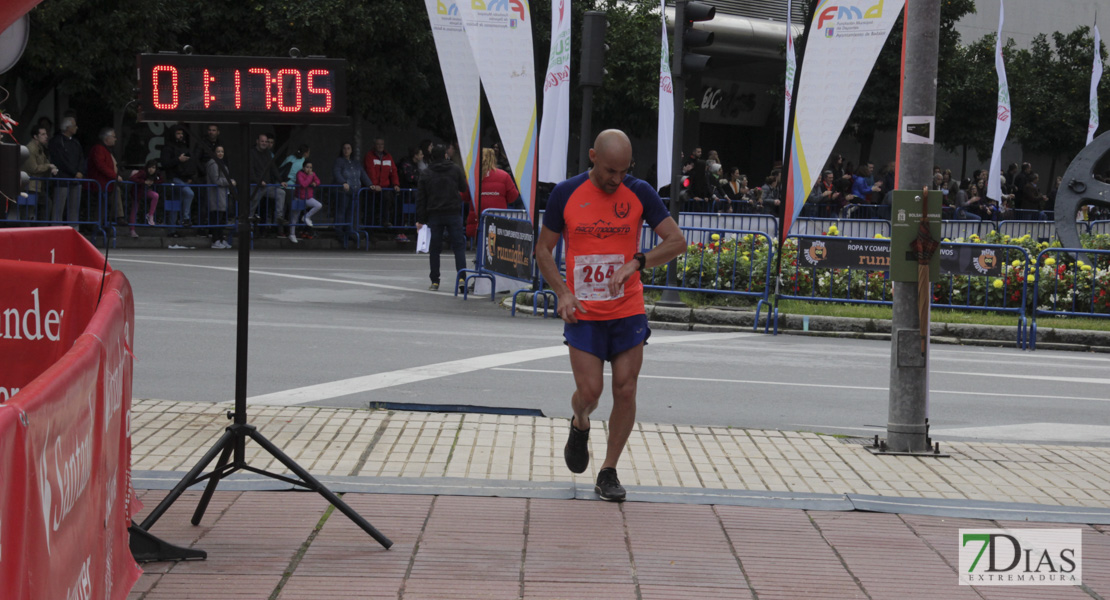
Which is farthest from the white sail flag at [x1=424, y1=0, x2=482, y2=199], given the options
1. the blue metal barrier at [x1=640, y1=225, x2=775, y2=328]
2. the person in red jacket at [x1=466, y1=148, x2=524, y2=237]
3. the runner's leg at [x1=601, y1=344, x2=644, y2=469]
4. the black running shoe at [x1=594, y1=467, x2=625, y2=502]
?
the black running shoe at [x1=594, y1=467, x2=625, y2=502]

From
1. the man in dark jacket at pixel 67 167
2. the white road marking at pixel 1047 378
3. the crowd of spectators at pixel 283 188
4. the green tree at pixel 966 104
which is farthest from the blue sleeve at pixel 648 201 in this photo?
the green tree at pixel 966 104

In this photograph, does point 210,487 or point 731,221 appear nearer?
point 210,487

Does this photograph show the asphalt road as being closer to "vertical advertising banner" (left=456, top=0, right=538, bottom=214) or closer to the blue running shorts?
"vertical advertising banner" (left=456, top=0, right=538, bottom=214)

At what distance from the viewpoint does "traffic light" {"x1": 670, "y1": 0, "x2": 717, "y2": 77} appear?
14.0m

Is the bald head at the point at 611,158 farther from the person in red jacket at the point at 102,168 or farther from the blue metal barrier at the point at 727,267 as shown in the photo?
the person in red jacket at the point at 102,168

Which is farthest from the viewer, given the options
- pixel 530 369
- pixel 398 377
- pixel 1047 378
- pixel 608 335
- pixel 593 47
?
pixel 593 47

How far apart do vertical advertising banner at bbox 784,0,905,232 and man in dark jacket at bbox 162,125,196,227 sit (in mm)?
11124

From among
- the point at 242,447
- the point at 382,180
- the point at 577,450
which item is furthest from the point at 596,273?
the point at 382,180

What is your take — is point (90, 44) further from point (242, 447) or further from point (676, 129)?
point (242, 447)

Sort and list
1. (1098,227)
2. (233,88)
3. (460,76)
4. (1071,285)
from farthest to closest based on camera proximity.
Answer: (1098,227) < (460,76) < (1071,285) < (233,88)

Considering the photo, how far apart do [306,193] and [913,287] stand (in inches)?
660

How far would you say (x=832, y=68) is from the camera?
13.7 m

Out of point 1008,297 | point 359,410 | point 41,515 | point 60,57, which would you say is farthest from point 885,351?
point 60,57

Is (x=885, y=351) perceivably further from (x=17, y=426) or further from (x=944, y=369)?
(x=17, y=426)
